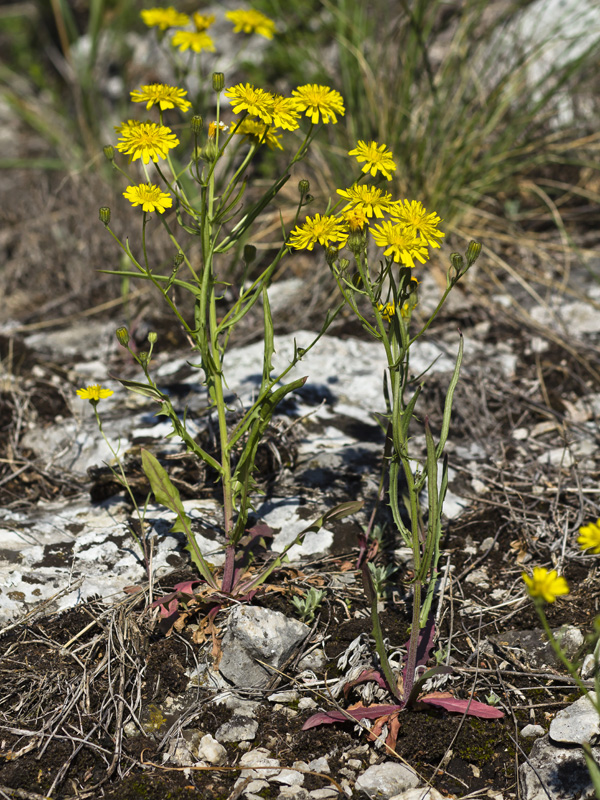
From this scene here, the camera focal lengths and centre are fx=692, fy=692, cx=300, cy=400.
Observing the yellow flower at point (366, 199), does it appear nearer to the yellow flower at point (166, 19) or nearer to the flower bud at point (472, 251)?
the flower bud at point (472, 251)

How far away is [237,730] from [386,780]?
1.12ft

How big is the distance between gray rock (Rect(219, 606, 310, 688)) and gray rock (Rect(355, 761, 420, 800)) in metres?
0.33

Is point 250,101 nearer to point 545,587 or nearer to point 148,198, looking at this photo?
point 148,198

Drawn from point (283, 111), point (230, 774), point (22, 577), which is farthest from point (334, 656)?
point (283, 111)

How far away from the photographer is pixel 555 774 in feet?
4.63

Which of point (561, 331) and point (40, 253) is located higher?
point (40, 253)

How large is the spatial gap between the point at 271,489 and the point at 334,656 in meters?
0.62

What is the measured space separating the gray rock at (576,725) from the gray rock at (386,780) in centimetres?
32

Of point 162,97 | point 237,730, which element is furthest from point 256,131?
point 237,730

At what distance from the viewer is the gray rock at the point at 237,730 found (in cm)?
153

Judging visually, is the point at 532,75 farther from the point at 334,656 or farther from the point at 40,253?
the point at 334,656

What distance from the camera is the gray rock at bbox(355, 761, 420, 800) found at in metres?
1.40

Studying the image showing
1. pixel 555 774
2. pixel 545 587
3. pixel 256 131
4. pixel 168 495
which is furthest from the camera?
pixel 168 495

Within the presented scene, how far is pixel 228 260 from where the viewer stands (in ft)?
11.5
